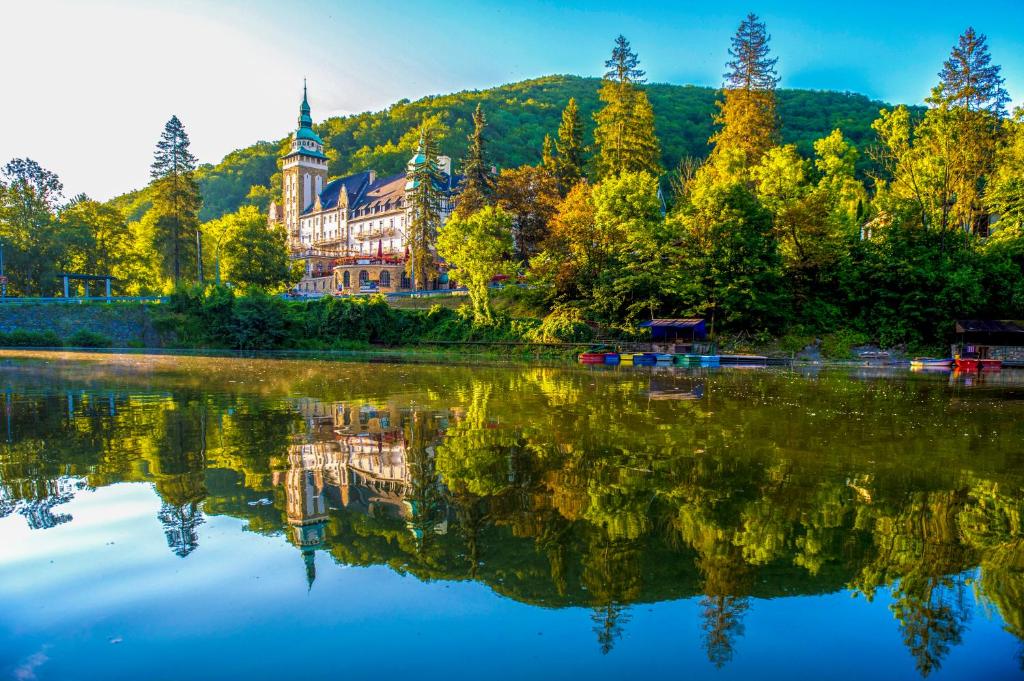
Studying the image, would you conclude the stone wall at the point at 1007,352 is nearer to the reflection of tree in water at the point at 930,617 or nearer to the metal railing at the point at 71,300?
the reflection of tree in water at the point at 930,617

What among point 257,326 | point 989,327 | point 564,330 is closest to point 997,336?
point 989,327

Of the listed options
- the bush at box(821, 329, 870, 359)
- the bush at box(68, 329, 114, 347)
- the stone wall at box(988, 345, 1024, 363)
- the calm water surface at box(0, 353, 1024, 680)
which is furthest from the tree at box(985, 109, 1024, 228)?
the bush at box(68, 329, 114, 347)

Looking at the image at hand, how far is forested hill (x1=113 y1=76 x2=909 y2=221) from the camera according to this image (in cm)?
11569

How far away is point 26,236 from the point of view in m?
65.8

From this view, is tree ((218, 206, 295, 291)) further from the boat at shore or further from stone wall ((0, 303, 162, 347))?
the boat at shore

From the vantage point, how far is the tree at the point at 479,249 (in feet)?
180

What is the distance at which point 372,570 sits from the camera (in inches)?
263

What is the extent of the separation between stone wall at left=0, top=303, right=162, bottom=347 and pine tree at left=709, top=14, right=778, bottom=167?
182 ft

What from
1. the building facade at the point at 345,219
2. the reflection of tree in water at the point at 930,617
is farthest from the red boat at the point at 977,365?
the building facade at the point at 345,219

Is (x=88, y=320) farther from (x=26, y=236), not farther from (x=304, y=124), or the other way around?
(x=304, y=124)

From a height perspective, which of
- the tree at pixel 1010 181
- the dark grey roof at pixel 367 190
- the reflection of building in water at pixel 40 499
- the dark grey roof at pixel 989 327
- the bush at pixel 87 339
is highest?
the dark grey roof at pixel 367 190

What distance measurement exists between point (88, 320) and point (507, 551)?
206ft

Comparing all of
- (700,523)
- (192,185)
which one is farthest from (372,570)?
(192,185)

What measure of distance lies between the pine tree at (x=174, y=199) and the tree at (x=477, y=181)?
92.0 feet
